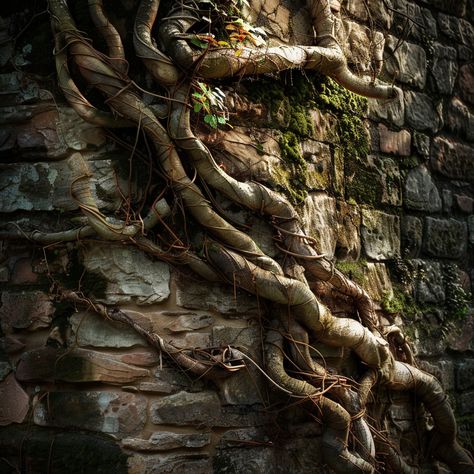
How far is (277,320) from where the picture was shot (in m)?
2.45

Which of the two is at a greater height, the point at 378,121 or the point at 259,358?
the point at 378,121

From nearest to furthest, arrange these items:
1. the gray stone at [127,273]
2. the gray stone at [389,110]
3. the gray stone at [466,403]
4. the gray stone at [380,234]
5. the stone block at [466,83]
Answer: the gray stone at [127,273]
the gray stone at [380,234]
the gray stone at [389,110]
the gray stone at [466,403]
the stone block at [466,83]

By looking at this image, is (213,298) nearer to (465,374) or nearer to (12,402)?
(12,402)

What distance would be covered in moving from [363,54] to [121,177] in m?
1.42

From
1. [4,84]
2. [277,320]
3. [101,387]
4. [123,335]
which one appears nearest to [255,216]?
[277,320]

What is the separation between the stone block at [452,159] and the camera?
11.3 feet

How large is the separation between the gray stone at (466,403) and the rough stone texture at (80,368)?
69.9 inches

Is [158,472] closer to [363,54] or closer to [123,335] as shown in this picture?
[123,335]

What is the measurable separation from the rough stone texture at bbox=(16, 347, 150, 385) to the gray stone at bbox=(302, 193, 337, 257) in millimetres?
887

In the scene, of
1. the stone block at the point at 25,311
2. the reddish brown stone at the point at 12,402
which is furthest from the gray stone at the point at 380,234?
the reddish brown stone at the point at 12,402

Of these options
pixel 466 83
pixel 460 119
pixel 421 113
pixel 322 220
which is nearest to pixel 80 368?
pixel 322 220

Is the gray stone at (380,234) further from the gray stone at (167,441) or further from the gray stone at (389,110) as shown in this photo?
the gray stone at (167,441)

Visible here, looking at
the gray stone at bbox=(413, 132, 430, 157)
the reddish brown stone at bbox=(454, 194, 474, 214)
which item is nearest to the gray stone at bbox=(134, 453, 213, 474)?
the gray stone at bbox=(413, 132, 430, 157)

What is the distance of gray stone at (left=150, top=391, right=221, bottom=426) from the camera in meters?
2.23
